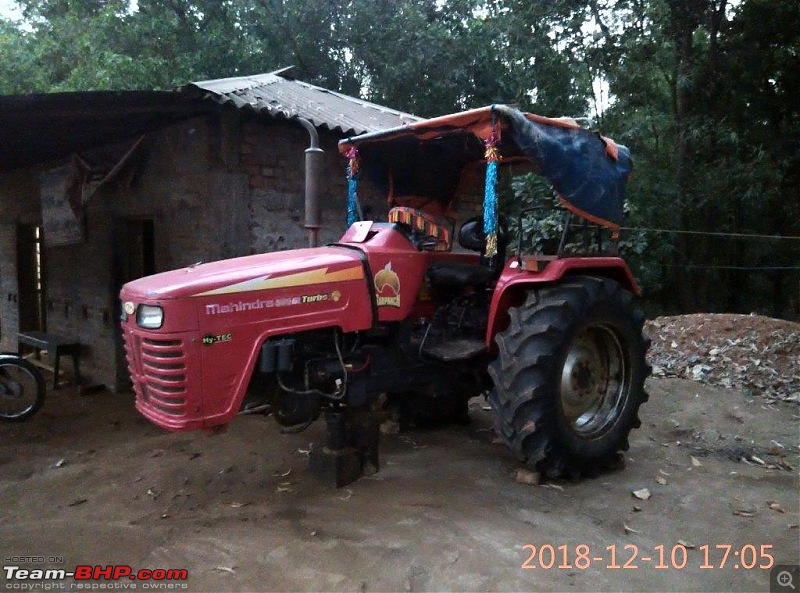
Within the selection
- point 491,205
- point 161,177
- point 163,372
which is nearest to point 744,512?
point 491,205

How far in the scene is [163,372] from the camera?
10.7 ft

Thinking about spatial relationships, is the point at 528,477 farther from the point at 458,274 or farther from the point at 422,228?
the point at 422,228

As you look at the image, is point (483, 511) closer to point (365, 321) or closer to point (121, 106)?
point (365, 321)

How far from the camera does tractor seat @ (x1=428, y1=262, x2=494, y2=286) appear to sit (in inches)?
170

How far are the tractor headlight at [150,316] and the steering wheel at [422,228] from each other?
1.71 m

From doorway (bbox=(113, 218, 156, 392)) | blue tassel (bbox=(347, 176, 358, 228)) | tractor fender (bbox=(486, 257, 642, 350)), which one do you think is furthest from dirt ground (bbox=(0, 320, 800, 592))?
doorway (bbox=(113, 218, 156, 392))

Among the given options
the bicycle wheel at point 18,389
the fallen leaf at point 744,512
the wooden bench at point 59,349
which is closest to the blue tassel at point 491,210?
the fallen leaf at point 744,512

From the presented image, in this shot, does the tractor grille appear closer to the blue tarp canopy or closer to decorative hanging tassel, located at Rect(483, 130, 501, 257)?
decorative hanging tassel, located at Rect(483, 130, 501, 257)

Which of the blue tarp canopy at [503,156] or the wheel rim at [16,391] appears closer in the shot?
the blue tarp canopy at [503,156]

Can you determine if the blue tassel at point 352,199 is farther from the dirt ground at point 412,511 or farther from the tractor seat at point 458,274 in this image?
the dirt ground at point 412,511

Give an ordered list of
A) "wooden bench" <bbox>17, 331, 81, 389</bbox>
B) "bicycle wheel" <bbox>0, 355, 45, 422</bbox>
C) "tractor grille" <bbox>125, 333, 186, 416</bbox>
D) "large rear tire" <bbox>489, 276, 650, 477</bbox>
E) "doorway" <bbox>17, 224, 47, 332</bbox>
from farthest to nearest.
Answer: "doorway" <bbox>17, 224, 47, 332</bbox>, "wooden bench" <bbox>17, 331, 81, 389</bbox>, "bicycle wheel" <bbox>0, 355, 45, 422</bbox>, "large rear tire" <bbox>489, 276, 650, 477</bbox>, "tractor grille" <bbox>125, 333, 186, 416</bbox>

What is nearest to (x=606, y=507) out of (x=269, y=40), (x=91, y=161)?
(x=91, y=161)

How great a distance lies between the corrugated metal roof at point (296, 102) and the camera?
19.6 feet

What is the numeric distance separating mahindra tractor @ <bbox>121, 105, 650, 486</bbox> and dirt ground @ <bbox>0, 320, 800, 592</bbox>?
37 cm
